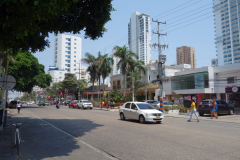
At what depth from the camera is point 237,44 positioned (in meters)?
124

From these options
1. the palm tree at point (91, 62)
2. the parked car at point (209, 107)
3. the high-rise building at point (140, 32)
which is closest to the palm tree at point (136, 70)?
the palm tree at point (91, 62)

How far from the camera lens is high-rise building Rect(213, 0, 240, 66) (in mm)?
124062

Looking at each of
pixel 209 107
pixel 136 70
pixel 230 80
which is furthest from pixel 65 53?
pixel 209 107

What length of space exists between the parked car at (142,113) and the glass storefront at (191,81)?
60.3ft

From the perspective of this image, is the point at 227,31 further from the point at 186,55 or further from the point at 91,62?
the point at 91,62

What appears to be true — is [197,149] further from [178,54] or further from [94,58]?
[178,54]

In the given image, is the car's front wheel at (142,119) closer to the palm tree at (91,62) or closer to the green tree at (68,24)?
the green tree at (68,24)

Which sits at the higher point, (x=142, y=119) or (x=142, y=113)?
(x=142, y=113)

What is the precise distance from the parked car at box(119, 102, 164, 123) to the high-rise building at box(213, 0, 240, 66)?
12825 centimetres

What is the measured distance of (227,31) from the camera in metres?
130

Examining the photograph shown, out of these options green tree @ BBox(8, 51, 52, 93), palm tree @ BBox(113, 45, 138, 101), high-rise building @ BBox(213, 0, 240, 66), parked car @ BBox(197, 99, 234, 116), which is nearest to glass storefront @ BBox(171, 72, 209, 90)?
palm tree @ BBox(113, 45, 138, 101)

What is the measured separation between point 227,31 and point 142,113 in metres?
138

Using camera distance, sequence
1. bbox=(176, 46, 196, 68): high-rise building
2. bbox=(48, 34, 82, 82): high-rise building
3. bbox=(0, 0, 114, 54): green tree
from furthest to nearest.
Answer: bbox=(176, 46, 196, 68): high-rise building, bbox=(48, 34, 82, 82): high-rise building, bbox=(0, 0, 114, 54): green tree

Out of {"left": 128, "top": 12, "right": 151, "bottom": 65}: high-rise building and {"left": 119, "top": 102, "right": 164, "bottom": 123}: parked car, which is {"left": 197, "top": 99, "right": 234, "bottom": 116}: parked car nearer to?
{"left": 119, "top": 102, "right": 164, "bottom": 123}: parked car
